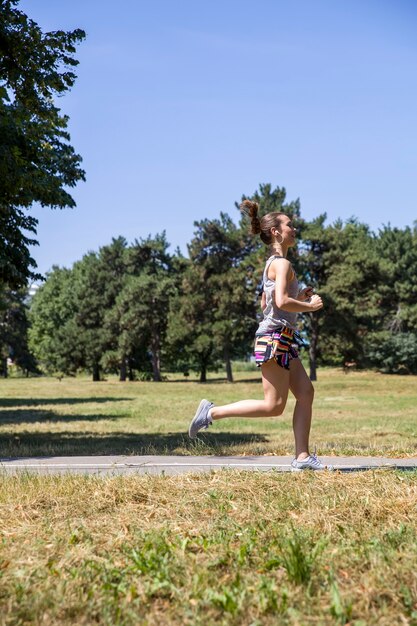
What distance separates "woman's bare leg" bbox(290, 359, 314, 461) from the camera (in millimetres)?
5672

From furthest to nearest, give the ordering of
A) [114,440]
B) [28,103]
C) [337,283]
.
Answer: [337,283], [114,440], [28,103]

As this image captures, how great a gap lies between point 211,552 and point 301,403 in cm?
245

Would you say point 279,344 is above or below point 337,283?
below

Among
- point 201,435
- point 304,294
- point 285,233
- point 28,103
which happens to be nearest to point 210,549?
point 304,294

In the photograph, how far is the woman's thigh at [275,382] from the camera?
5.48 metres

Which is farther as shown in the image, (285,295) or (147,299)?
(147,299)

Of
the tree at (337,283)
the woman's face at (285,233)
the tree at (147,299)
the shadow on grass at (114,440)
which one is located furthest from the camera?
the tree at (147,299)

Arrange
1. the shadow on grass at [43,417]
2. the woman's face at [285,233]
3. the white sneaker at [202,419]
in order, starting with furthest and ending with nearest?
the shadow on grass at [43,417], the white sneaker at [202,419], the woman's face at [285,233]

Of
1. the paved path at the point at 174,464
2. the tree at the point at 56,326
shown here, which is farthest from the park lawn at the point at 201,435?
the tree at the point at 56,326

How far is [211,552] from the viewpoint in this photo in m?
3.47

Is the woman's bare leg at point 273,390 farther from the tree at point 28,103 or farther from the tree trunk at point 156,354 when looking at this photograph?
the tree trunk at point 156,354

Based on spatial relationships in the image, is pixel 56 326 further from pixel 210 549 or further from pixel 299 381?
pixel 210 549

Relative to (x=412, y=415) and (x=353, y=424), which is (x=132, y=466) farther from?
(x=412, y=415)

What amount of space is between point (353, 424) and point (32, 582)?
16.3 meters
